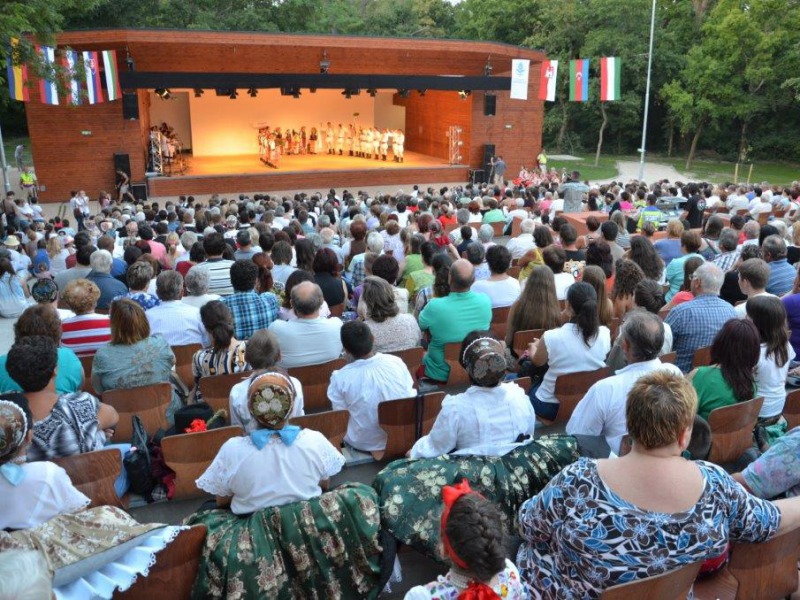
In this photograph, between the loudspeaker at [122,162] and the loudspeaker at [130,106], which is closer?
the loudspeaker at [130,106]

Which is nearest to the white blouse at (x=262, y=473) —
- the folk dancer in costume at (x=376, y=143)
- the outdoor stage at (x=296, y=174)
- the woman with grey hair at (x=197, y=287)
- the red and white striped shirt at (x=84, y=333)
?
the red and white striped shirt at (x=84, y=333)

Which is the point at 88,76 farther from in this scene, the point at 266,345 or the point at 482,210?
the point at 266,345

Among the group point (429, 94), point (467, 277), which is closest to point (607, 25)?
point (429, 94)

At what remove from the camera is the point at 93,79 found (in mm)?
17844

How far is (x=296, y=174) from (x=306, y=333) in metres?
17.8

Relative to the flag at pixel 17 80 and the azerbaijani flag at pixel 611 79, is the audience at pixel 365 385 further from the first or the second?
the azerbaijani flag at pixel 611 79

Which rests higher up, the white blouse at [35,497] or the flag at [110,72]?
the flag at [110,72]

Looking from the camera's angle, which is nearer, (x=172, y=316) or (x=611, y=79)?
(x=172, y=316)

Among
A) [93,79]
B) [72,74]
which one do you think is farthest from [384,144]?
[72,74]

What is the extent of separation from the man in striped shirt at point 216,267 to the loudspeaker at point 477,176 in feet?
59.0

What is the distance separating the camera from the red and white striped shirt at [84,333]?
17.8 feet

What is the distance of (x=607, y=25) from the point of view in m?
36.2

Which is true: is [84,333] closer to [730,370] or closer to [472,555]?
[472,555]

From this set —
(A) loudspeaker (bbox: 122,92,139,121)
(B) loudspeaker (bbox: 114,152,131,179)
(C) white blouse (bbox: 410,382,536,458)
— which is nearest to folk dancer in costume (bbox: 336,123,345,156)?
(A) loudspeaker (bbox: 122,92,139,121)
